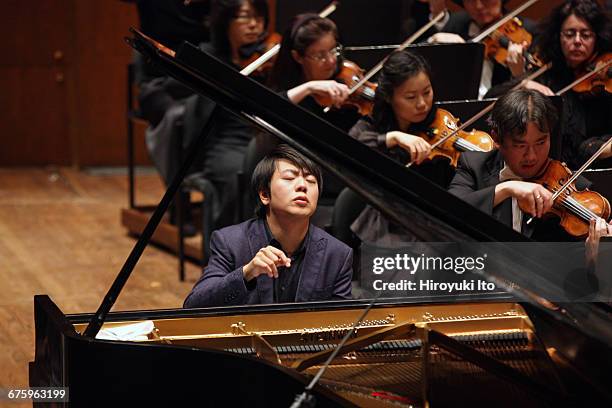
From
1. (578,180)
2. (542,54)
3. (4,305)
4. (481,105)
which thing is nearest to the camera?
(578,180)

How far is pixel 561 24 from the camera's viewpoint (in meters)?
2.93

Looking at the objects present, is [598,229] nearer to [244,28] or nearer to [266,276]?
[266,276]

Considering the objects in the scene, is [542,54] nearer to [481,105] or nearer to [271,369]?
[481,105]

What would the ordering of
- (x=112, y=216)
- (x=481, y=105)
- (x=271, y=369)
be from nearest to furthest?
(x=271, y=369), (x=481, y=105), (x=112, y=216)

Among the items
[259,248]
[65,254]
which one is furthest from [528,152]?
[65,254]

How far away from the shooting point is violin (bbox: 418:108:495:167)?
2.52 m

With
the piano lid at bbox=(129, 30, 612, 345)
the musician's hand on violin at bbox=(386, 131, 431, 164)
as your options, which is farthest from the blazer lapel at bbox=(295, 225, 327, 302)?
the musician's hand on violin at bbox=(386, 131, 431, 164)

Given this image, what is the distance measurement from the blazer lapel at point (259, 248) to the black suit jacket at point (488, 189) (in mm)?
430

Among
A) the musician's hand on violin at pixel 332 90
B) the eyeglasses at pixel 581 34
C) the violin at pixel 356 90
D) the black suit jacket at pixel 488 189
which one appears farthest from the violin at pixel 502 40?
the black suit jacket at pixel 488 189

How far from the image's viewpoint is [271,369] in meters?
1.53

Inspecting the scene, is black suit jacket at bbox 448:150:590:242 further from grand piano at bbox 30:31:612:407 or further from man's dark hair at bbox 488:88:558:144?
grand piano at bbox 30:31:612:407

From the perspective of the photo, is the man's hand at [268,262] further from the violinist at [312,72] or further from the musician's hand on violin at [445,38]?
the musician's hand on violin at [445,38]

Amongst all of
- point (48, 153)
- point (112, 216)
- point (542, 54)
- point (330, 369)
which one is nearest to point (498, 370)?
point (330, 369)

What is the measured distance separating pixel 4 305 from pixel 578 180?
170cm
